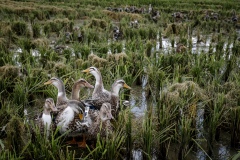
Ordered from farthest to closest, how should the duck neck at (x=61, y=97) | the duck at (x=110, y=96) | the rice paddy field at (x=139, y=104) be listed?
the duck at (x=110, y=96)
the duck neck at (x=61, y=97)
the rice paddy field at (x=139, y=104)

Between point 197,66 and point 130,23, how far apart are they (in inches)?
215

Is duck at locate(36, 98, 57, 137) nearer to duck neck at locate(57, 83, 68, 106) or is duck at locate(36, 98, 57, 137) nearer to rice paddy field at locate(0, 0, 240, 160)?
rice paddy field at locate(0, 0, 240, 160)

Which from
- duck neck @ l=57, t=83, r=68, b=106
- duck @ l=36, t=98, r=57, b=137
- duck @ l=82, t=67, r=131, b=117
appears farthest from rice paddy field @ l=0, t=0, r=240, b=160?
duck neck @ l=57, t=83, r=68, b=106

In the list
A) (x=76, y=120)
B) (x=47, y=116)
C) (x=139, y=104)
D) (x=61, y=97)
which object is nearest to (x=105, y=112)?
(x=76, y=120)

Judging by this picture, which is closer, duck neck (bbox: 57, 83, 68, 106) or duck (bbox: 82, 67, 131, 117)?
duck neck (bbox: 57, 83, 68, 106)

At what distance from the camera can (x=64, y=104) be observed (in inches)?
138

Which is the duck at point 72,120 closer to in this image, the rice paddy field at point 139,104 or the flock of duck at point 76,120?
the flock of duck at point 76,120

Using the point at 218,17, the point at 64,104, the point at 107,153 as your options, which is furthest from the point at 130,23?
the point at 107,153

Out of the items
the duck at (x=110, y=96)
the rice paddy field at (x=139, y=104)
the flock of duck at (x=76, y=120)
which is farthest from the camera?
the duck at (x=110, y=96)

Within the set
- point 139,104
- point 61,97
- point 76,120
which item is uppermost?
point 61,97

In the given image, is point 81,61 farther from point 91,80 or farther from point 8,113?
point 8,113

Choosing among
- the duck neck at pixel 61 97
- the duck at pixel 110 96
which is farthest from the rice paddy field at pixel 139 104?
the duck neck at pixel 61 97

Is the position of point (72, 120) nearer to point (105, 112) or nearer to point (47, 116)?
point (47, 116)

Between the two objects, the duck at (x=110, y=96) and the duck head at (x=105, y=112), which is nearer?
the duck head at (x=105, y=112)
